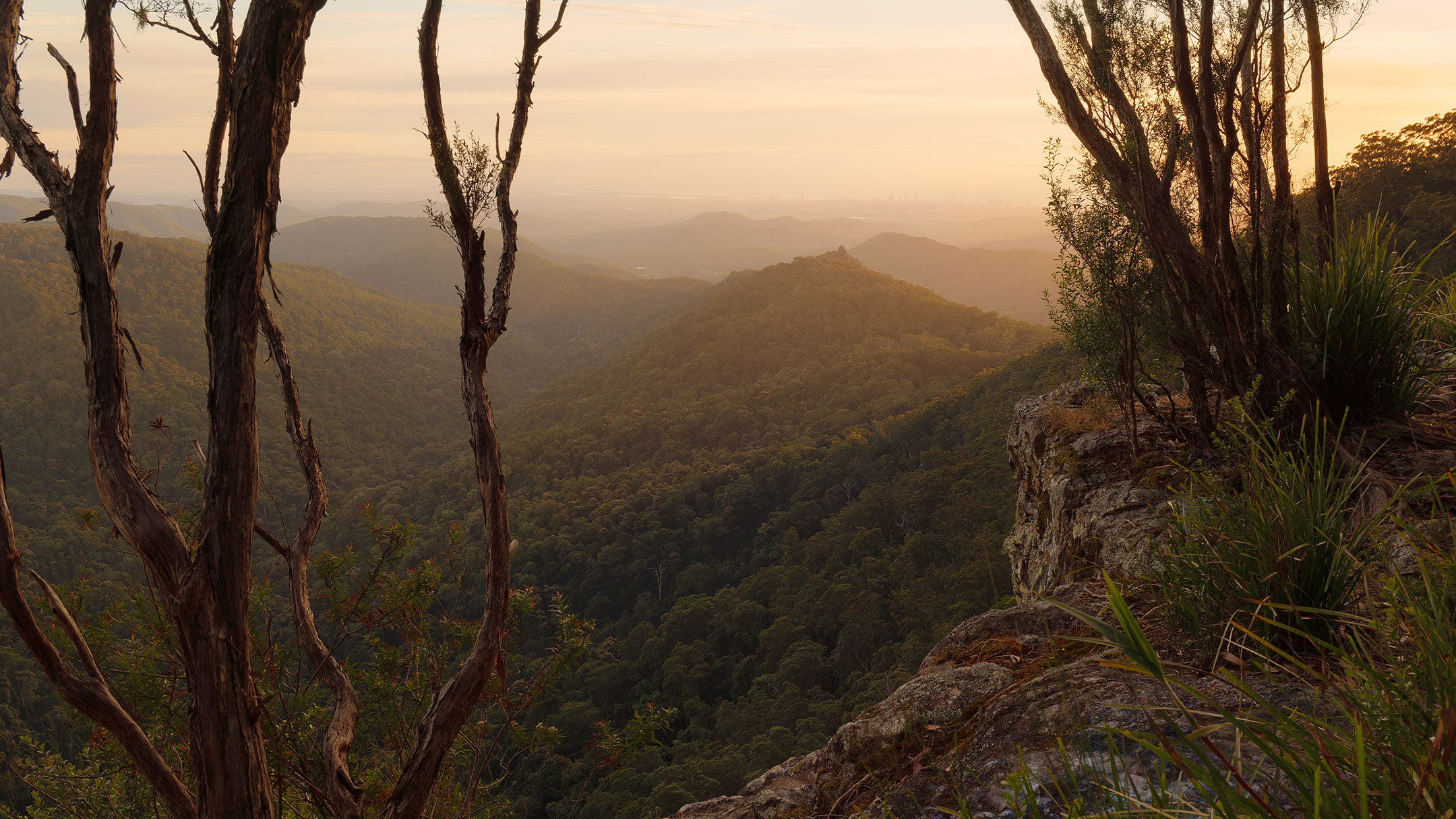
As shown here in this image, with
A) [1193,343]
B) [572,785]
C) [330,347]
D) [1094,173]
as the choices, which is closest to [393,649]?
[1193,343]

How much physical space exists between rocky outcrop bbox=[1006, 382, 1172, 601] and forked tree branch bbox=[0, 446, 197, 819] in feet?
12.3

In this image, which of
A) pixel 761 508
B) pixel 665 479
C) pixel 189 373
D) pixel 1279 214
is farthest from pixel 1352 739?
pixel 189 373

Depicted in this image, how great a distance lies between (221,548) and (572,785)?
1068 inches

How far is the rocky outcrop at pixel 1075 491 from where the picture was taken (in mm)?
4316

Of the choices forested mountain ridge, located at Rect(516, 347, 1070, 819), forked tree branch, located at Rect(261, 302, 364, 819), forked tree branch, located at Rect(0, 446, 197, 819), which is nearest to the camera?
forked tree branch, located at Rect(0, 446, 197, 819)

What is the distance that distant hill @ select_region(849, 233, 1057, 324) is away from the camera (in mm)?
123688

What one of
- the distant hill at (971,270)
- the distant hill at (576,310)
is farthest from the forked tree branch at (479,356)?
the distant hill at (971,270)

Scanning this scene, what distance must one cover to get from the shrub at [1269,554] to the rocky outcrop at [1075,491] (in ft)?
3.25

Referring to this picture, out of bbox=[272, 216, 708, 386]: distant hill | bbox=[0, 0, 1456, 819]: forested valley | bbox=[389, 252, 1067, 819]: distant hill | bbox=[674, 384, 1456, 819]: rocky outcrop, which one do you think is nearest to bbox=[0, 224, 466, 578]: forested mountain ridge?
bbox=[272, 216, 708, 386]: distant hill

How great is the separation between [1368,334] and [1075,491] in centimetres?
205

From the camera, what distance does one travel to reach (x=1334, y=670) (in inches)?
74.0

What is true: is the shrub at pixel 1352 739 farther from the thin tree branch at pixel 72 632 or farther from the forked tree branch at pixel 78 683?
the thin tree branch at pixel 72 632

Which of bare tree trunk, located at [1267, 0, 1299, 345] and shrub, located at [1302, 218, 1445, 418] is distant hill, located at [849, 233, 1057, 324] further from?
shrub, located at [1302, 218, 1445, 418]

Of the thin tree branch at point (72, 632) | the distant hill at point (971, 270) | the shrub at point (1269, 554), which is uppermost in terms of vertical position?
the distant hill at point (971, 270)
